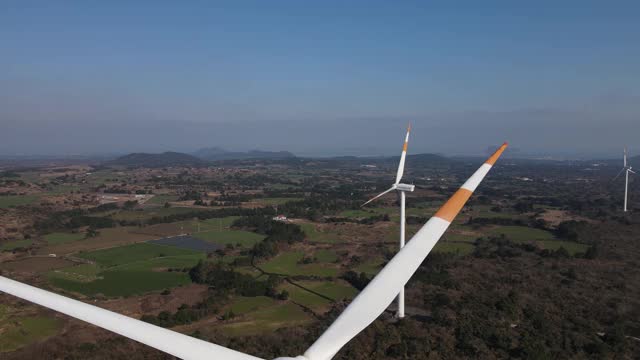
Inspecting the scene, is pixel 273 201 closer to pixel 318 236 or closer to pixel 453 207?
pixel 318 236

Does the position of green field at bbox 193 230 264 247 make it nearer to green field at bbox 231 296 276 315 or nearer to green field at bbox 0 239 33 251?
green field at bbox 0 239 33 251

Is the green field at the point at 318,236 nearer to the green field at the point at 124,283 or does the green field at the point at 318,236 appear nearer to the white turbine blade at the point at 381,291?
the green field at the point at 124,283

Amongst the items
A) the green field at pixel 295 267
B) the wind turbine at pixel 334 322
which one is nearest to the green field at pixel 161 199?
the green field at pixel 295 267

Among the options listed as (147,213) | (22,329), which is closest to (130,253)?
(22,329)

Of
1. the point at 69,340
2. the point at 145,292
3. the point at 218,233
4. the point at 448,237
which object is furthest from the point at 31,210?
the point at 448,237

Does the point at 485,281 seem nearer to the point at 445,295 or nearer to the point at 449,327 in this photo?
the point at 445,295

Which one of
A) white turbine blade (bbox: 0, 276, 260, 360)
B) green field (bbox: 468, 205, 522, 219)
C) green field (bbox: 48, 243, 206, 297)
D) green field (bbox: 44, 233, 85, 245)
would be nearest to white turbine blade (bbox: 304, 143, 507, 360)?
white turbine blade (bbox: 0, 276, 260, 360)
